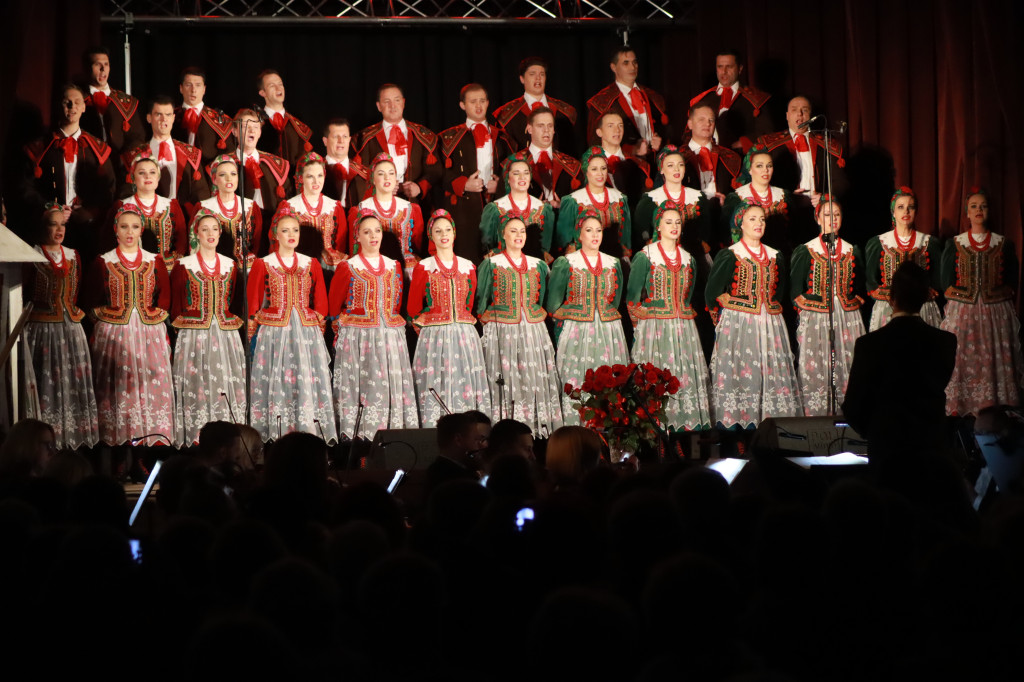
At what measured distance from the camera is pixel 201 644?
6.15 feet

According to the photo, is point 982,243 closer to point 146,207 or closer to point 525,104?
→ point 525,104

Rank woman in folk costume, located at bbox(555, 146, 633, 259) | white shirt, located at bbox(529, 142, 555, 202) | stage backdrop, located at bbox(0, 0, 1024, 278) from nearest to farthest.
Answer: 1. woman in folk costume, located at bbox(555, 146, 633, 259)
2. white shirt, located at bbox(529, 142, 555, 202)
3. stage backdrop, located at bbox(0, 0, 1024, 278)

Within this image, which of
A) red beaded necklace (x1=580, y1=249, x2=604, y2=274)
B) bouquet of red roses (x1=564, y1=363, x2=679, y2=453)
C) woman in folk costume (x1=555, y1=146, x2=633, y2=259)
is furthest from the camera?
woman in folk costume (x1=555, y1=146, x2=633, y2=259)

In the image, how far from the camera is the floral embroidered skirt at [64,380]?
787 cm

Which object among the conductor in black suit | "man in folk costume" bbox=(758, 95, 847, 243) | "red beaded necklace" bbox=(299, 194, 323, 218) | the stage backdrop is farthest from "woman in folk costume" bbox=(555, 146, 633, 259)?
the conductor in black suit

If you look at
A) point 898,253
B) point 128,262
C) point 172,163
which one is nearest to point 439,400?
point 128,262

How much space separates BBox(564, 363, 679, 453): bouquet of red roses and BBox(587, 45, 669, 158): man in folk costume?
3.16m

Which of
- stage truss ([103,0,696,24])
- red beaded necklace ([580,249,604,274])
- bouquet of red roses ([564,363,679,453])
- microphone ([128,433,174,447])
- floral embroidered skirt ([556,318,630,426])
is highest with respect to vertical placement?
stage truss ([103,0,696,24])

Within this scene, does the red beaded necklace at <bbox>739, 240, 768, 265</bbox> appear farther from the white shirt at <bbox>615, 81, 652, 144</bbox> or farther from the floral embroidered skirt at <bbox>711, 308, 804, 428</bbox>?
the white shirt at <bbox>615, 81, 652, 144</bbox>

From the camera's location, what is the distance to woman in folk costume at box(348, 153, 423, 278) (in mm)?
8578

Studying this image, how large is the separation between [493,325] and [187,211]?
2.24m

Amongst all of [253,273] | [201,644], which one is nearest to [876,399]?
[201,644]

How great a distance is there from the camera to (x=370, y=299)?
834 centimetres

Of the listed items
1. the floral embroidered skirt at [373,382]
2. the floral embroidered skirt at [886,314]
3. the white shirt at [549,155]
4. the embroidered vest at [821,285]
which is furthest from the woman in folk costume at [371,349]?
the floral embroidered skirt at [886,314]
